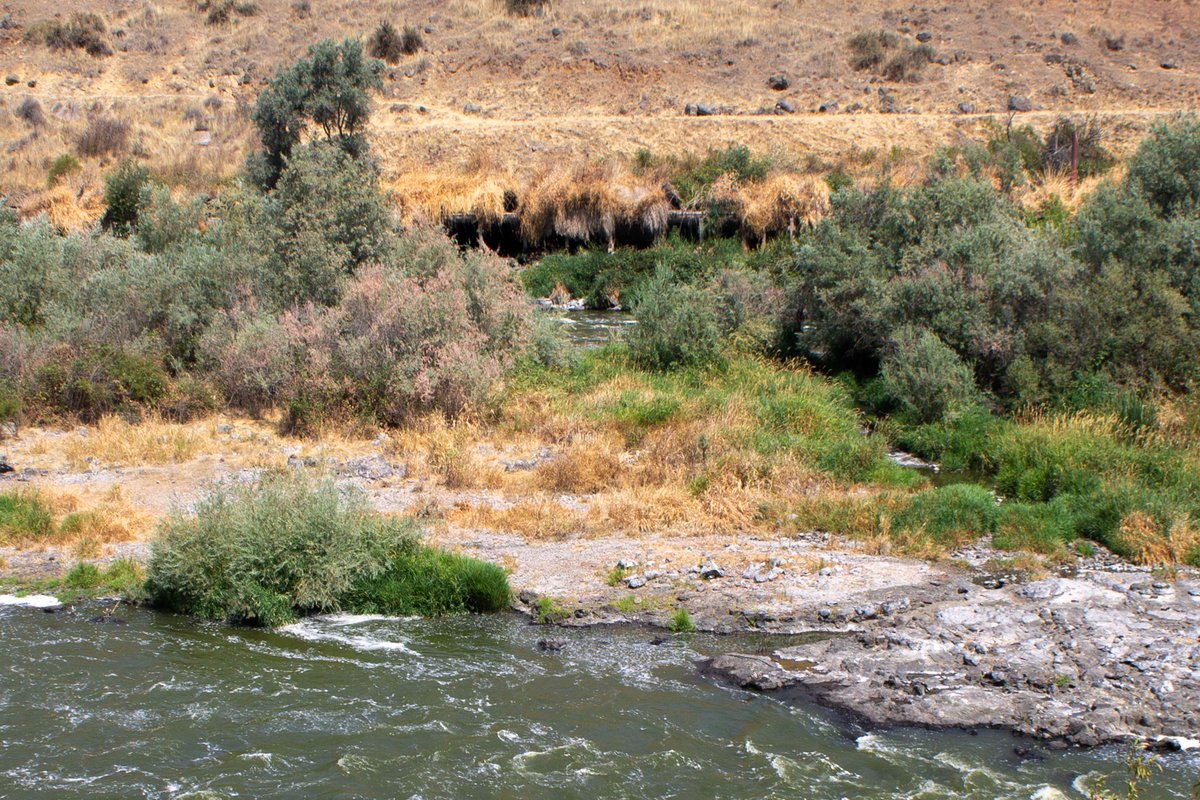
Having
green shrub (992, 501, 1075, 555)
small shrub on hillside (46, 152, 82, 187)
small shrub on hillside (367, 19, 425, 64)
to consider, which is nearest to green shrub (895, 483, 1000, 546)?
green shrub (992, 501, 1075, 555)

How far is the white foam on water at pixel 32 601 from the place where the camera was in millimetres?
10758

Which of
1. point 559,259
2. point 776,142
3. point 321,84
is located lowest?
point 559,259

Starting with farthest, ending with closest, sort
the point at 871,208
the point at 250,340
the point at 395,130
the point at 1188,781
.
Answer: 1. the point at 395,130
2. the point at 871,208
3. the point at 250,340
4. the point at 1188,781

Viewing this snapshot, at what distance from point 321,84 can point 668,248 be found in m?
10.4

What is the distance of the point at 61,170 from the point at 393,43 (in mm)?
18557

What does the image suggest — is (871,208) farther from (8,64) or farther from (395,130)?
(8,64)

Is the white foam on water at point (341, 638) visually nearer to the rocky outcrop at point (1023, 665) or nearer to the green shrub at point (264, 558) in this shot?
the green shrub at point (264, 558)

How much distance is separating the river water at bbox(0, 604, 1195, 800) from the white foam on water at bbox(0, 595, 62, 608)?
0.39 meters

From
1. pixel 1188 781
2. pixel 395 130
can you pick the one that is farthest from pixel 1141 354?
pixel 395 130

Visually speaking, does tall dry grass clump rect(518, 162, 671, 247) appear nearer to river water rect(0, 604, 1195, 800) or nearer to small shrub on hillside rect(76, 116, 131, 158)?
small shrub on hillside rect(76, 116, 131, 158)

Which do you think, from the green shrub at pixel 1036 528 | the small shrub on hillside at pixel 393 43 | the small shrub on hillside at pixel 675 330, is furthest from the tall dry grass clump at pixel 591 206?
the green shrub at pixel 1036 528

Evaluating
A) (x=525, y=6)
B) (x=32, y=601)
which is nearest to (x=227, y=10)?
(x=525, y=6)

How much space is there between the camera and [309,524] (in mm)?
10852

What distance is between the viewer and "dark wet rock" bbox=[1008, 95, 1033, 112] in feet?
136
